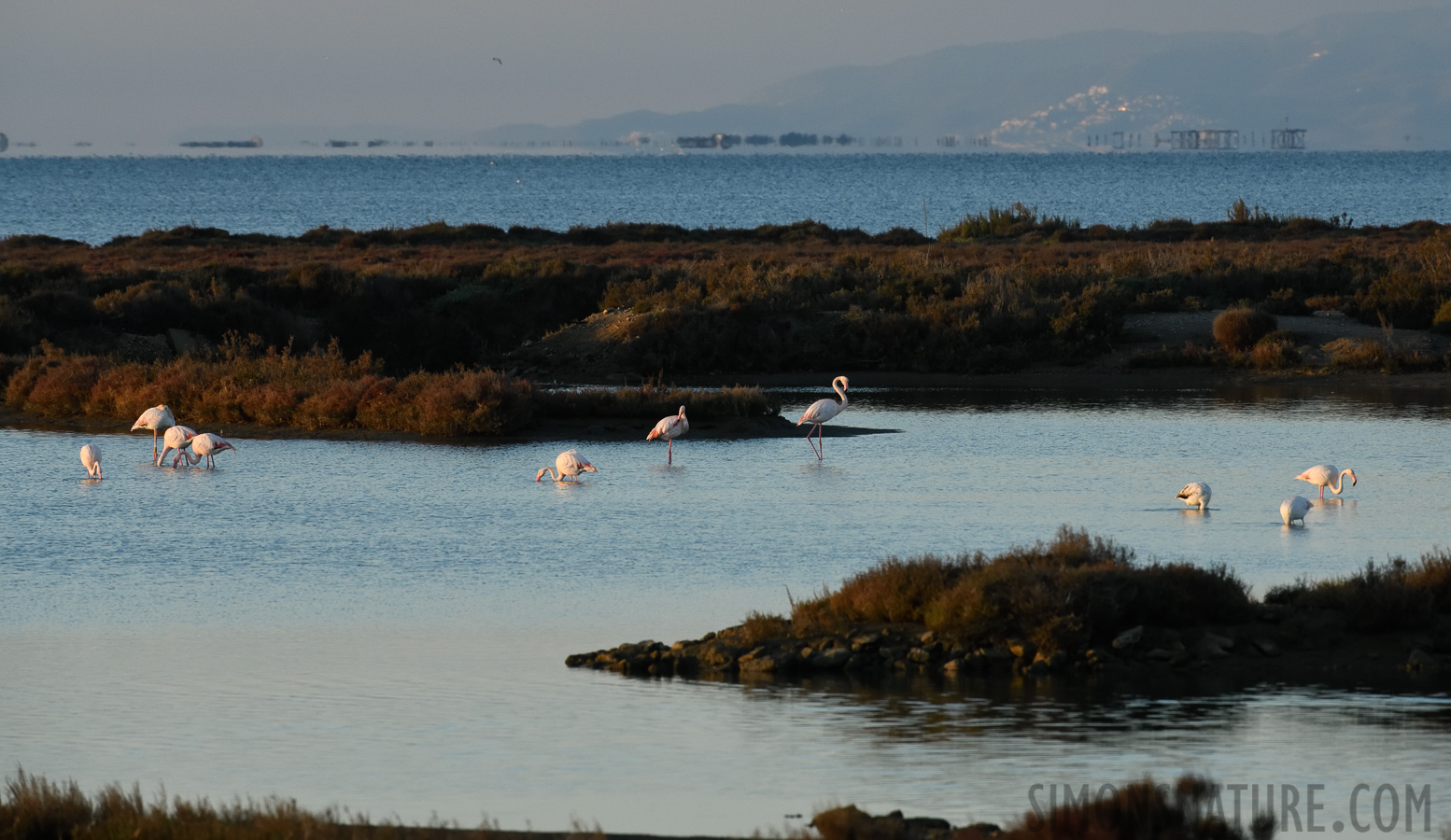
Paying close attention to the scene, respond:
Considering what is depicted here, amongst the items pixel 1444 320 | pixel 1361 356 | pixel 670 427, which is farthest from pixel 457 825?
pixel 1444 320

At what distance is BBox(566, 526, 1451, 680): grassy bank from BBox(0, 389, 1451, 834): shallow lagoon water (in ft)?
1.72

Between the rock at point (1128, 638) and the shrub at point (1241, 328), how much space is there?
22.9 metres

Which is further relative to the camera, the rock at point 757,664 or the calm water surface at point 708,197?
the calm water surface at point 708,197

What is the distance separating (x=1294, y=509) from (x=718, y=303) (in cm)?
2063

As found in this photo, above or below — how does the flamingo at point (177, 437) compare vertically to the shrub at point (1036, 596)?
above

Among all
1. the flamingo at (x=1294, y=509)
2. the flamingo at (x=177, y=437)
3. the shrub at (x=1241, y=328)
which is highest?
the shrub at (x=1241, y=328)

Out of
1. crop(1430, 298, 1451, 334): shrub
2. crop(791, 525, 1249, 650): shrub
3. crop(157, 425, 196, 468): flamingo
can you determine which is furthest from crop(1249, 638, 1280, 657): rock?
crop(1430, 298, 1451, 334): shrub

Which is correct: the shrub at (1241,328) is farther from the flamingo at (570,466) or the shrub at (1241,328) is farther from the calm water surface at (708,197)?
the calm water surface at (708,197)

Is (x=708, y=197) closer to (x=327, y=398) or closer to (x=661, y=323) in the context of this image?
(x=661, y=323)

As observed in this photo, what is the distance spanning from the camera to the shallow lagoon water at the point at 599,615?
335 inches

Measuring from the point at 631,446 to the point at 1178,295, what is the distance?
18120 mm

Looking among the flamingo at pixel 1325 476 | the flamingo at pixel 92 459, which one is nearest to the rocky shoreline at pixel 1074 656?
the flamingo at pixel 1325 476

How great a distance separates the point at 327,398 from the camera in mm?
24812

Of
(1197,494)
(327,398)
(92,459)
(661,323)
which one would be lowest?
(1197,494)
